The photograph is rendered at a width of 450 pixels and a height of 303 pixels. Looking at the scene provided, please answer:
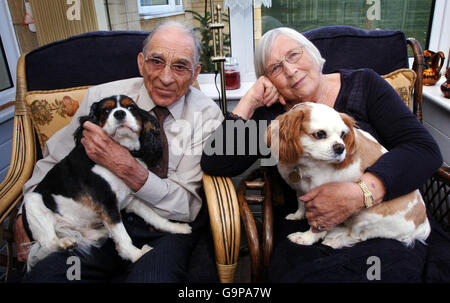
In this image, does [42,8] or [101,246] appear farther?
[42,8]

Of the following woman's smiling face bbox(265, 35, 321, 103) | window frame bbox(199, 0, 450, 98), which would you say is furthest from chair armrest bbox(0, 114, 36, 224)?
window frame bbox(199, 0, 450, 98)

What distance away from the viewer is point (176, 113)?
1521 millimetres

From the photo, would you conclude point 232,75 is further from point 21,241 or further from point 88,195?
point 21,241

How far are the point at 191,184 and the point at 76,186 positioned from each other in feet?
1.56

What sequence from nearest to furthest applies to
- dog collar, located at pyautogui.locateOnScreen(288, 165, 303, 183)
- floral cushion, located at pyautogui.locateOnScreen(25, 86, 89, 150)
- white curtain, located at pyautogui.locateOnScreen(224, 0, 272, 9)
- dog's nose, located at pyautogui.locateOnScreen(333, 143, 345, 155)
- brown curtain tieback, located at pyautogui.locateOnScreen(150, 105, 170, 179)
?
dog's nose, located at pyautogui.locateOnScreen(333, 143, 345, 155)
dog collar, located at pyautogui.locateOnScreen(288, 165, 303, 183)
brown curtain tieback, located at pyautogui.locateOnScreen(150, 105, 170, 179)
floral cushion, located at pyautogui.locateOnScreen(25, 86, 89, 150)
white curtain, located at pyautogui.locateOnScreen(224, 0, 272, 9)

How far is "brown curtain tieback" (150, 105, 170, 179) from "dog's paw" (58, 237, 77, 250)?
1.35ft

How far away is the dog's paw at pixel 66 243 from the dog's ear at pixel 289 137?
32.9 inches

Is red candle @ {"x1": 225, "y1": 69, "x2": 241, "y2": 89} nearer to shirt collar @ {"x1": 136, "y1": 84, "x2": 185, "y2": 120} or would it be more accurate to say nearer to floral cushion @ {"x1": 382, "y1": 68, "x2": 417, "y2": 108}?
shirt collar @ {"x1": 136, "y1": 84, "x2": 185, "y2": 120}

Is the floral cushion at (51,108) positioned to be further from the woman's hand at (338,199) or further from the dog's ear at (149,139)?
the woman's hand at (338,199)

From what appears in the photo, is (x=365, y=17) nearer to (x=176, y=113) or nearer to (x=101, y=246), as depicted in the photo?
(x=176, y=113)

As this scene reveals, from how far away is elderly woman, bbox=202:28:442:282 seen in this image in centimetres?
121


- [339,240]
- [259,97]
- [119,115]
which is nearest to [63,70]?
[119,115]
